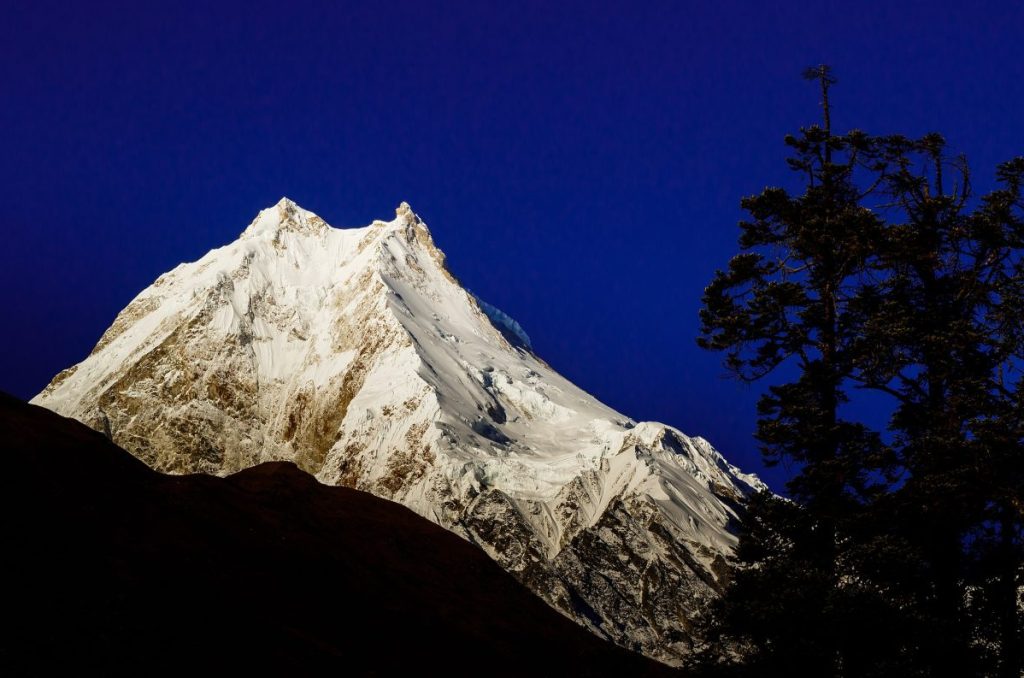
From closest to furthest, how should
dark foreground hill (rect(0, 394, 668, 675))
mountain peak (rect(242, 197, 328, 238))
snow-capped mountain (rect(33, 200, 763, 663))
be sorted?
1. dark foreground hill (rect(0, 394, 668, 675))
2. snow-capped mountain (rect(33, 200, 763, 663))
3. mountain peak (rect(242, 197, 328, 238))

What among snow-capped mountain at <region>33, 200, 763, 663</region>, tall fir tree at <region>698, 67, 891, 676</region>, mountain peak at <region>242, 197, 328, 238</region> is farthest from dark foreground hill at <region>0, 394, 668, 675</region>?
mountain peak at <region>242, 197, 328, 238</region>

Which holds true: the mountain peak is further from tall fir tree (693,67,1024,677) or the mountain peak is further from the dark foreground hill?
tall fir tree (693,67,1024,677)

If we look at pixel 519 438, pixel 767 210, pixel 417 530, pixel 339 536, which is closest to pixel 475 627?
pixel 339 536

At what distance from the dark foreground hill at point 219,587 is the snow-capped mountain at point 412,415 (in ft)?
212

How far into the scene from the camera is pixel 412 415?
4695 inches

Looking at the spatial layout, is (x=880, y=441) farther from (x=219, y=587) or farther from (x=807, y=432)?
(x=219, y=587)

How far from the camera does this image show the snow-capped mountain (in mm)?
105625

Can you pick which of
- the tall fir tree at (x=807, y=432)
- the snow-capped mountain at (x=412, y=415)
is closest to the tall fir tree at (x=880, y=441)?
the tall fir tree at (x=807, y=432)

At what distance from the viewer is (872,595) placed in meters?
18.3

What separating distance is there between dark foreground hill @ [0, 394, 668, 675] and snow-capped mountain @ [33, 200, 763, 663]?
6455 cm

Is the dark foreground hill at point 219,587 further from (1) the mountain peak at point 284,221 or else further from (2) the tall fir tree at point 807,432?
(1) the mountain peak at point 284,221

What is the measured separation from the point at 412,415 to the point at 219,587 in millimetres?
97545

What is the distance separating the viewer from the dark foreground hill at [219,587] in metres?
17.9

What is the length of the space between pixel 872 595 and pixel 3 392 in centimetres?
2417
